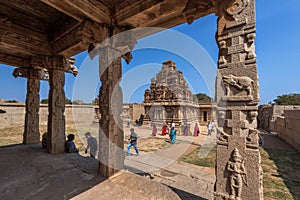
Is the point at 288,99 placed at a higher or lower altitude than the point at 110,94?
higher

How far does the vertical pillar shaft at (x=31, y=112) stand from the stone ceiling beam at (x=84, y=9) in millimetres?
5155

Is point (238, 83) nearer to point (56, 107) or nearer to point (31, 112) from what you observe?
point (56, 107)

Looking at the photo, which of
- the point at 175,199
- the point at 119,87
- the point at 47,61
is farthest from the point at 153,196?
the point at 47,61

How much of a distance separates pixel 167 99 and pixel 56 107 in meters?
12.9

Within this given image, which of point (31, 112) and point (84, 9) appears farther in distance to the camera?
point (31, 112)

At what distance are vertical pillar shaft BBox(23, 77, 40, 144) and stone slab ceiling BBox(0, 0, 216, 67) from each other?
6.74ft

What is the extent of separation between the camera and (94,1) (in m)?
3.08

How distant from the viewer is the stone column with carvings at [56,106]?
5.16 m

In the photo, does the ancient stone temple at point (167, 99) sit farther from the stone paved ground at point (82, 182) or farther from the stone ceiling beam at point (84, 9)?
the stone ceiling beam at point (84, 9)

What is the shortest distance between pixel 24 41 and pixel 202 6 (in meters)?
5.30

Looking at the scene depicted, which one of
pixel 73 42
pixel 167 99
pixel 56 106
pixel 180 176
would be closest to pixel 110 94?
pixel 73 42

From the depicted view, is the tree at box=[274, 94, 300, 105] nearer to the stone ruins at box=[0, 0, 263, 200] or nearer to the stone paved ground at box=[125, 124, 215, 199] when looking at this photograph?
the stone paved ground at box=[125, 124, 215, 199]

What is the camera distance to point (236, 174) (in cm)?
185

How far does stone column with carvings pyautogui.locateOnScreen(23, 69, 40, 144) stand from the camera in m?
6.45
